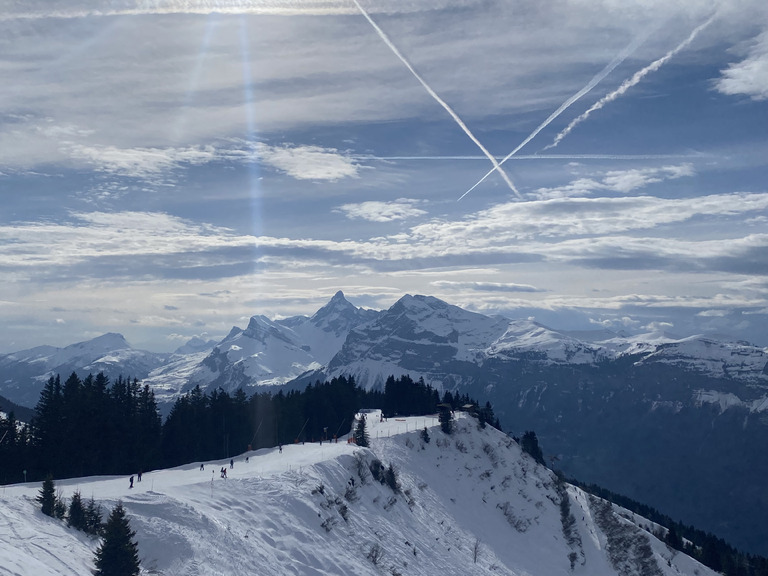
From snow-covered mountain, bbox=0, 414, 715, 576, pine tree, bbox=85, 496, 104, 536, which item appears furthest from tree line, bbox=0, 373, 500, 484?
pine tree, bbox=85, 496, 104, 536

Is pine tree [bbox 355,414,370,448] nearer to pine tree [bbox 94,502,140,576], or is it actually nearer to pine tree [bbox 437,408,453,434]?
pine tree [bbox 437,408,453,434]

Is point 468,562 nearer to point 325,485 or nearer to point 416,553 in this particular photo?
point 416,553

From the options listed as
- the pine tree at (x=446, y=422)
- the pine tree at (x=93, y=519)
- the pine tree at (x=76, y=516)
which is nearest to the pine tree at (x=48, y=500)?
the pine tree at (x=76, y=516)

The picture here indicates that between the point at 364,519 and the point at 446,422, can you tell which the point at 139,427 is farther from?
the point at 446,422

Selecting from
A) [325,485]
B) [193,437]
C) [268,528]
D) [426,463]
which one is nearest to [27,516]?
[268,528]

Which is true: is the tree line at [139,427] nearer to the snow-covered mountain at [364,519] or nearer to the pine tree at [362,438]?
the snow-covered mountain at [364,519]
